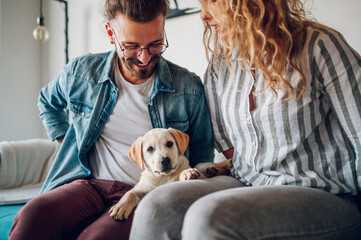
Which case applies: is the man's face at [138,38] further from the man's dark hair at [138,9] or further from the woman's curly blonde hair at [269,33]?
the woman's curly blonde hair at [269,33]

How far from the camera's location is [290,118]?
3.50ft

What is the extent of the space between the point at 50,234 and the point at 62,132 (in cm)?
63

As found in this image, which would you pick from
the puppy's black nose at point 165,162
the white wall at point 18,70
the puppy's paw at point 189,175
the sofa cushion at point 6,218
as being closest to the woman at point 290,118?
the puppy's paw at point 189,175

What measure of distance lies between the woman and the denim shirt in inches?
9.9

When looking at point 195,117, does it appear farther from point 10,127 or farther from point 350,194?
point 10,127

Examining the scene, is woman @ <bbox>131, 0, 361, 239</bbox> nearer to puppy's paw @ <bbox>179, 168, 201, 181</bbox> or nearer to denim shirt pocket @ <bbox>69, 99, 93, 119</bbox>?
puppy's paw @ <bbox>179, 168, 201, 181</bbox>

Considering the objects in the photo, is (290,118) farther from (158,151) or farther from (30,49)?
(30,49)

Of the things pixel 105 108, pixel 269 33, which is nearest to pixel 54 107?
pixel 105 108

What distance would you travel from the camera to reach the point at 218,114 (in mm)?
1384

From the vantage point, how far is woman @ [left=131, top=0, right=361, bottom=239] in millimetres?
862

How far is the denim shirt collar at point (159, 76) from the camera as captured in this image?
55.1 inches

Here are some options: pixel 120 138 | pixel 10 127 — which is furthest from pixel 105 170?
pixel 10 127

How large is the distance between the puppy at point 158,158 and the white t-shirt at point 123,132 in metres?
0.09

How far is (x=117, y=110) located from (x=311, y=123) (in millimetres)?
759
